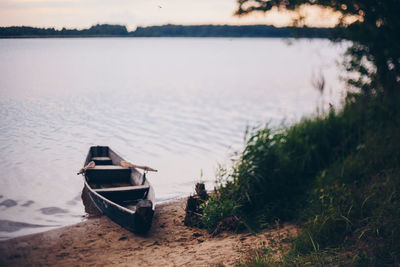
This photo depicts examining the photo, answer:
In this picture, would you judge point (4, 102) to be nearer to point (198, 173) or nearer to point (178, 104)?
point (198, 173)

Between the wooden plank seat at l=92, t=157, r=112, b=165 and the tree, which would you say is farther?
the wooden plank seat at l=92, t=157, r=112, b=165

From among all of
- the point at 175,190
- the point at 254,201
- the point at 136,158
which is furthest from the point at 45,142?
the point at 254,201

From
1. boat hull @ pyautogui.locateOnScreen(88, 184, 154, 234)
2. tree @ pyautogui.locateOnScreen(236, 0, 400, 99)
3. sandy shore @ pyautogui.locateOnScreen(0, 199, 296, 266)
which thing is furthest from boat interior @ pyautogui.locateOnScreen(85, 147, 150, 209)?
tree @ pyautogui.locateOnScreen(236, 0, 400, 99)

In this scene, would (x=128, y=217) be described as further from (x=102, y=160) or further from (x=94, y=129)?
(x=94, y=129)

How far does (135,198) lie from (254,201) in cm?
275

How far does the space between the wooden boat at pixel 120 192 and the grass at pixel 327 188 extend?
1.28 metres

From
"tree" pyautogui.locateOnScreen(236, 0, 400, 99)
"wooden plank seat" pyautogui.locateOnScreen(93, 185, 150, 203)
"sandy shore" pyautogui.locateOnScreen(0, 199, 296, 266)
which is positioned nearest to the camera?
"tree" pyautogui.locateOnScreen(236, 0, 400, 99)

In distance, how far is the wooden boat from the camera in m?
6.10

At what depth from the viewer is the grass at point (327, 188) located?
13.5 ft

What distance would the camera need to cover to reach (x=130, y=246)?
5.81 metres

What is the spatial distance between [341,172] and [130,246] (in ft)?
14.2

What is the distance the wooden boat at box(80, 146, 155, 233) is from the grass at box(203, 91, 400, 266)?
1.28 meters

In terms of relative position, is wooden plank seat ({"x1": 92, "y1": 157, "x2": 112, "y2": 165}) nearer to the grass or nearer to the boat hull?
the boat hull

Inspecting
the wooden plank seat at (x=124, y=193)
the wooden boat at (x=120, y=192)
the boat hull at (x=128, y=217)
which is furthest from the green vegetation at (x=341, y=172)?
the wooden plank seat at (x=124, y=193)
